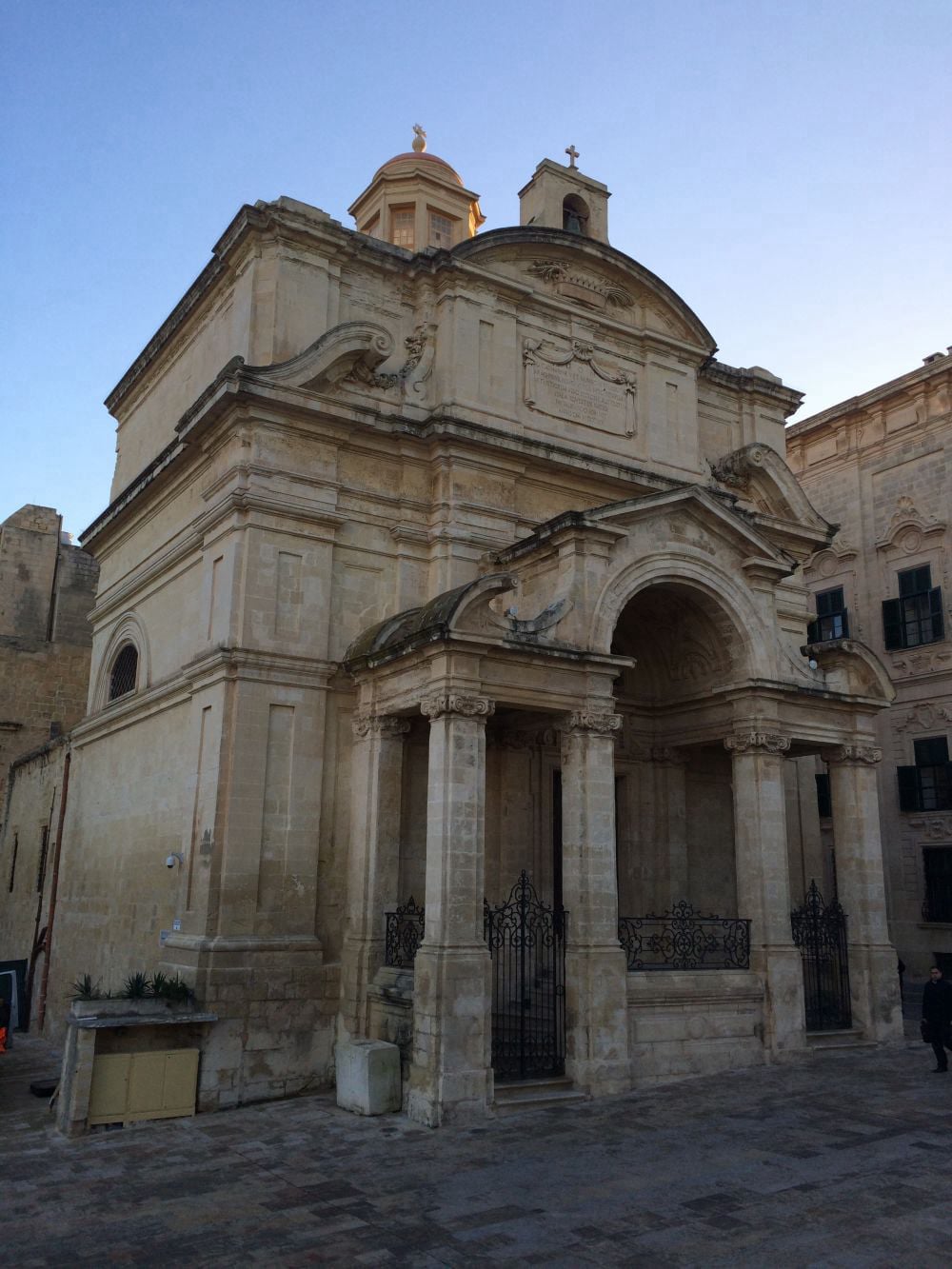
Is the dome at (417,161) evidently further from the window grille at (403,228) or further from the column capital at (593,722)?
the column capital at (593,722)

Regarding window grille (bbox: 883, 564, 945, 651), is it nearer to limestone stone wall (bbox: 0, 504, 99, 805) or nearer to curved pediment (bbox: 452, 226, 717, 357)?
curved pediment (bbox: 452, 226, 717, 357)

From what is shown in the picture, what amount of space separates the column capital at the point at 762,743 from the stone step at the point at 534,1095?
545 centimetres

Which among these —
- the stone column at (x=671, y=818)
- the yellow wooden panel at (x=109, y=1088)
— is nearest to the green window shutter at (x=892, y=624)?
the stone column at (x=671, y=818)

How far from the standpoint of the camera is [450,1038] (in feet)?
38.1

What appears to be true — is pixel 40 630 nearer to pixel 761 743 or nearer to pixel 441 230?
pixel 441 230

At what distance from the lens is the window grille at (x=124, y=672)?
1981cm

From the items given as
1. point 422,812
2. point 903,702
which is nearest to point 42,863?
point 422,812

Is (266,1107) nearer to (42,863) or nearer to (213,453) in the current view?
(213,453)

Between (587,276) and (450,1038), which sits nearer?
(450,1038)

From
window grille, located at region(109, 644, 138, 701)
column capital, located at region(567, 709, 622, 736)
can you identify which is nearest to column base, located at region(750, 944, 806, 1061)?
column capital, located at region(567, 709, 622, 736)

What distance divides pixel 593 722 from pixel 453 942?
3336mm

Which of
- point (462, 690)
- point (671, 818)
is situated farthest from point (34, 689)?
point (462, 690)

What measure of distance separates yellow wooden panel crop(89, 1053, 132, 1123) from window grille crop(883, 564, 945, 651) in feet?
65.2

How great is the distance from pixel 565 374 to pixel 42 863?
626 inches
